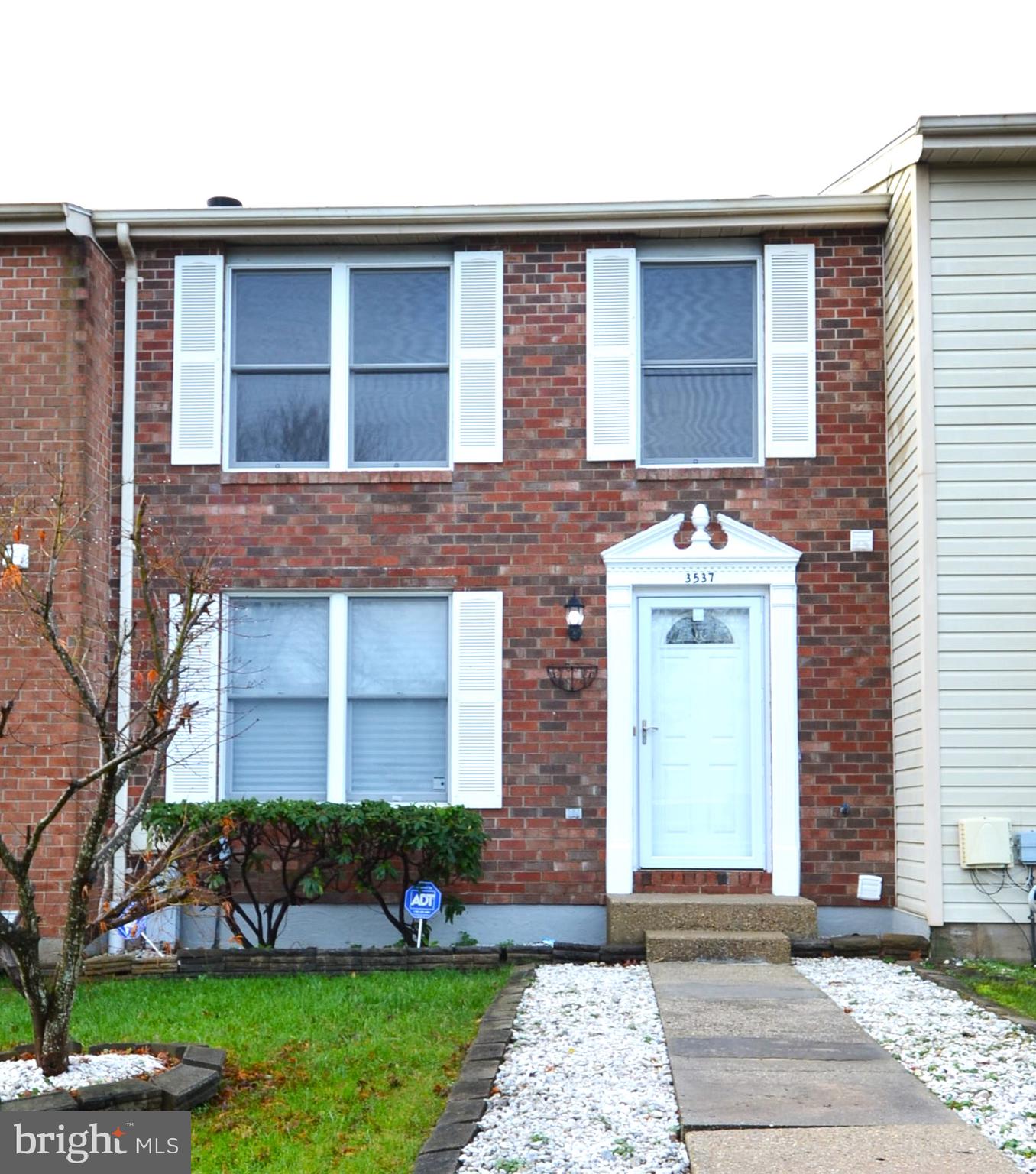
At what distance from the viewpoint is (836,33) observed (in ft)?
48.6

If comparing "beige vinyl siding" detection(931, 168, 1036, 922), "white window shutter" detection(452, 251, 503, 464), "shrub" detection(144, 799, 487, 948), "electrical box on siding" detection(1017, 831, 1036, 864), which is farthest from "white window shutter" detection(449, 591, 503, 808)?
"electrical box on siding" detection(1017, 831, 1036, 864)

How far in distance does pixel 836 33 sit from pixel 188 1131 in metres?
13.1

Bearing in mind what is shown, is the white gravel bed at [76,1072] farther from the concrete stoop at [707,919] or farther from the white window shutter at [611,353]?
the white window shutter at [611,353]

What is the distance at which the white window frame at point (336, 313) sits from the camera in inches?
398

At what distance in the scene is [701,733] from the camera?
32.1 feet

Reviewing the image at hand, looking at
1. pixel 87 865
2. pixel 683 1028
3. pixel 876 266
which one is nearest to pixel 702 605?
pixel 876 266

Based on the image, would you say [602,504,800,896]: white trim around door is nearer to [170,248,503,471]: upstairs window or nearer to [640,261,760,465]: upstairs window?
[640,261,760,465]: upstairs window

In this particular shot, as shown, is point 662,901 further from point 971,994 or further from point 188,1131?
point 188,1131

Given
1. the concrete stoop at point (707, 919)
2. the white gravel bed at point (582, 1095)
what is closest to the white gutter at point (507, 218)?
the concrete stoop at point (707, 919)

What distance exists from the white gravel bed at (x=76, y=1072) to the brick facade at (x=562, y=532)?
4.27 meters

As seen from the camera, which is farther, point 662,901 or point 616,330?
point 616,330

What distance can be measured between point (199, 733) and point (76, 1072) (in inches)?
183

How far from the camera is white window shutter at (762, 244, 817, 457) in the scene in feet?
32.4
